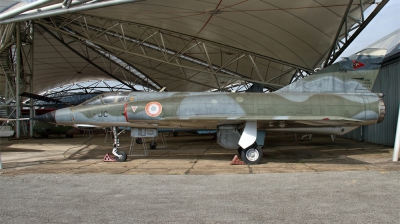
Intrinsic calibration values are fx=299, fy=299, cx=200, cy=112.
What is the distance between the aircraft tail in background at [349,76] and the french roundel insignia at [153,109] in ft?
15.7

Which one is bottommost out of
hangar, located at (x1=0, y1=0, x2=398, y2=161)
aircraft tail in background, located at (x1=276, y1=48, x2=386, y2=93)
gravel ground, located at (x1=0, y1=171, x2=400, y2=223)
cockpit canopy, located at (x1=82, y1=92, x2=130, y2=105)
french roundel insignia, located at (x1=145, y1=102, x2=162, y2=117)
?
gravel ground, located at (x1=0, y1=171, x2=400, y2=223)

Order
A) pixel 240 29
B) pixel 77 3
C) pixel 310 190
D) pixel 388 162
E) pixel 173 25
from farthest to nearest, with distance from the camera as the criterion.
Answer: pixel 173 25 → pixel 240 29 → pixel 77 3 → pixel 388 162 → pixel 310 190

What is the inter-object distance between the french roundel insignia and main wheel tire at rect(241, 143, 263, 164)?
10.5 feet

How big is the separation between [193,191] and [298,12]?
418 inches

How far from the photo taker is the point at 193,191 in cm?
582

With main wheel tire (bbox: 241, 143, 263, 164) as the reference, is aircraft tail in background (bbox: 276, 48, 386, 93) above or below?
above

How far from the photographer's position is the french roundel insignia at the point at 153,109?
33.4 ft

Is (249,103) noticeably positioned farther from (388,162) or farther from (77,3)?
(77,3)

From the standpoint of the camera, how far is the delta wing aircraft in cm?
1022

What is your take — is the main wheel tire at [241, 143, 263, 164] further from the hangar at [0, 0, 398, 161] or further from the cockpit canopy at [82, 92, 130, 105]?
the hangar at [0, 0, 398, 161]

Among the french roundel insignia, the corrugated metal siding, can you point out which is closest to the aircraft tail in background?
the corrugated metal siding

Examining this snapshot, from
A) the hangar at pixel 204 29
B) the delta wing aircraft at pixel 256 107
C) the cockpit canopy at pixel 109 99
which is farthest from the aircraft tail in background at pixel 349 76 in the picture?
the cockpit canopy at pixel 109 99

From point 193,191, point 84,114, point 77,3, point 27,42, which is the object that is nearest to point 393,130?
point 193,191

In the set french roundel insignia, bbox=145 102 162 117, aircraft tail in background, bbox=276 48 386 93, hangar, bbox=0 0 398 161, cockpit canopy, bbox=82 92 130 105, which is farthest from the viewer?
hangar, bbox=0 0 398 161
